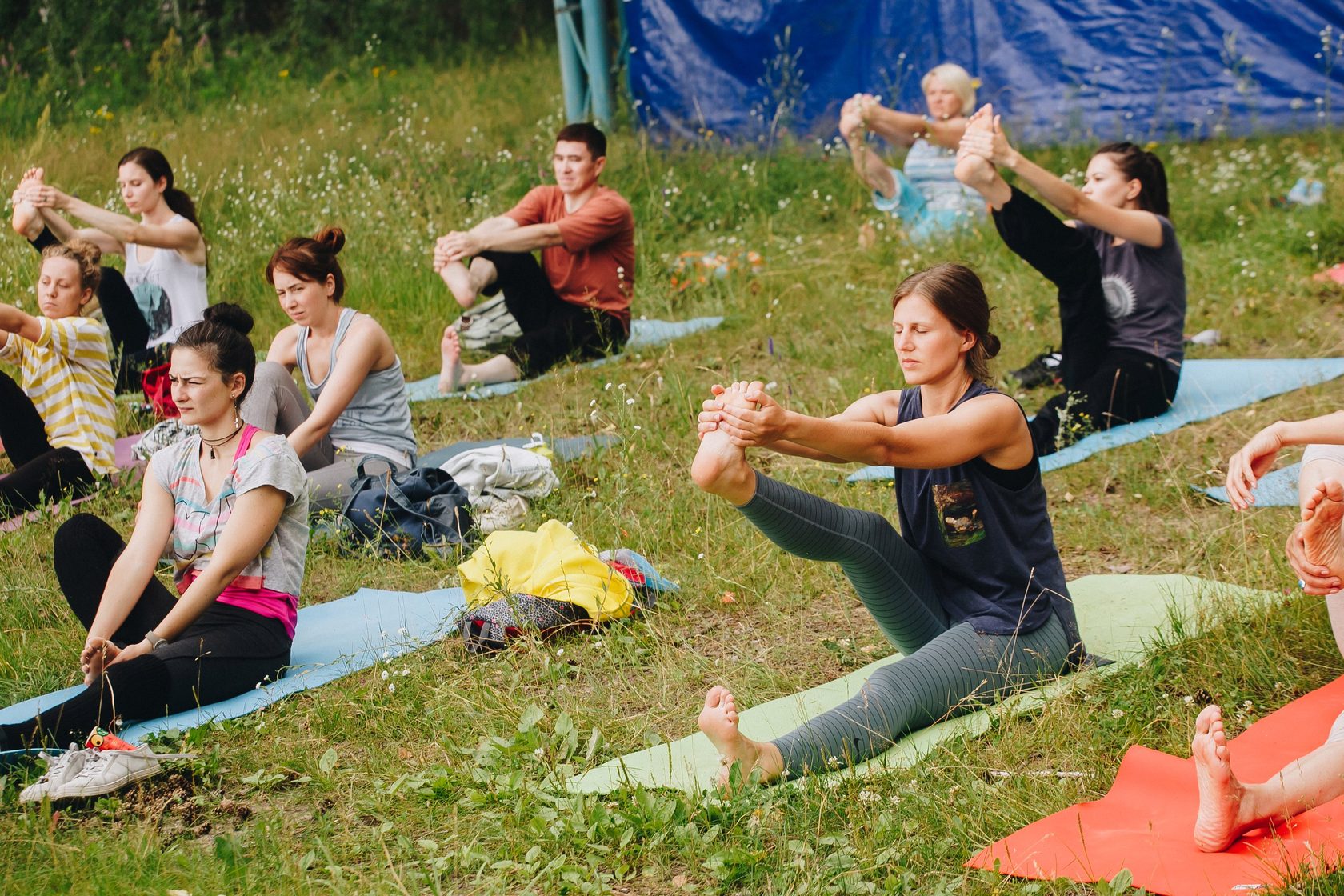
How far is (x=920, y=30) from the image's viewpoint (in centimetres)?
955

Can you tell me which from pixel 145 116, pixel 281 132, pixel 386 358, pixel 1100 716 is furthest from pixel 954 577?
pixel 145 116

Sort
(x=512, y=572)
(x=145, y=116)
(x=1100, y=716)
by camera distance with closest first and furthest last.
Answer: (x=1100, y=716) < (x=512, y=572) < (x=145, y=116)

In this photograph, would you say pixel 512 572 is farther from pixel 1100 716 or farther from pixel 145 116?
pixel 145 116

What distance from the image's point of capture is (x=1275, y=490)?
460 cm

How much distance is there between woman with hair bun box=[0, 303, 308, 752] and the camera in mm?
3574

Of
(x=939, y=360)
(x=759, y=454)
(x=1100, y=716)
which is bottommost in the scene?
(x=759, y=454)

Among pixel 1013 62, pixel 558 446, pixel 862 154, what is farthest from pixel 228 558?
pixel 1013 62

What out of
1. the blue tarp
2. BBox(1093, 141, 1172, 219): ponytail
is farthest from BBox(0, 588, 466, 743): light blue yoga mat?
the blue tarp

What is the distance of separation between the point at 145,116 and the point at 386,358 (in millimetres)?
5625

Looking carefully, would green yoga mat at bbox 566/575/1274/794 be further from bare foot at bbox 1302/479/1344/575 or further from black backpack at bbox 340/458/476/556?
black backpack at bbox 340/458/476/556

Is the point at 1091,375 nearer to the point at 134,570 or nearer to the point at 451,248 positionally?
the point at 451,248

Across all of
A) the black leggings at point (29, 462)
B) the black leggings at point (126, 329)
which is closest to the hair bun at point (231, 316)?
the black leggings at point (29, 462)

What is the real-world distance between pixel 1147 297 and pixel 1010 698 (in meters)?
2.73

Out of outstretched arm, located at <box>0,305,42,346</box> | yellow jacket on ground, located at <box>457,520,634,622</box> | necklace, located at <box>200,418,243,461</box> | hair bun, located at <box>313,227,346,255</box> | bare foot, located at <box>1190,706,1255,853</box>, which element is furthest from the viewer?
hair bun, located at <box>313,227,346,255</box>
